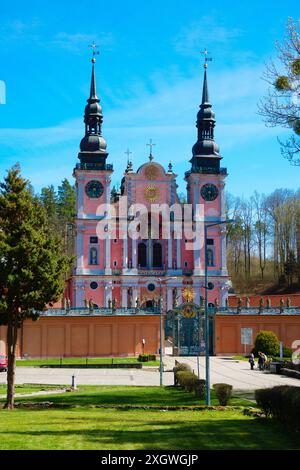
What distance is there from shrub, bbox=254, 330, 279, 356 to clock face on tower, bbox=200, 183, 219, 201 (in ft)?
94.5

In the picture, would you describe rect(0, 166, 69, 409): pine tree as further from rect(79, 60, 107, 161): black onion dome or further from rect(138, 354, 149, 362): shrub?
rect(79, 60, 107, 161): black onion dome

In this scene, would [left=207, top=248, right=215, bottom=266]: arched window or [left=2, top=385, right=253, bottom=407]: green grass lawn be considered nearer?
[left=2, top=385, right=253, bottom=407]: green grass lawn

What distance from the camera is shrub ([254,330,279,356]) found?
51781 millimetres

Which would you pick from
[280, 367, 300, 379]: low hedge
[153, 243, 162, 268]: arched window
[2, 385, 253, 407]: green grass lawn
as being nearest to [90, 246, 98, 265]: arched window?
[153, 243, 162, 268]: arched window

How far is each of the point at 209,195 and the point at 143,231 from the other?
858cm

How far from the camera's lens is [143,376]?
Answer: 140 feet

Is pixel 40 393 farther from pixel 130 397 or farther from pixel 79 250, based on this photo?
pixel 79 250

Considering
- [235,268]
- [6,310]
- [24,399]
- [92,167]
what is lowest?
[24,399]

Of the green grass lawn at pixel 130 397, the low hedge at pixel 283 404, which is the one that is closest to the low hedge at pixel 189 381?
the green grass lawn at pixel 130 397

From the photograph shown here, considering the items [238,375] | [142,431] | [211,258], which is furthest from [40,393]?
[211,258]

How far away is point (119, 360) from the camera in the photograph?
52562 millimetres
